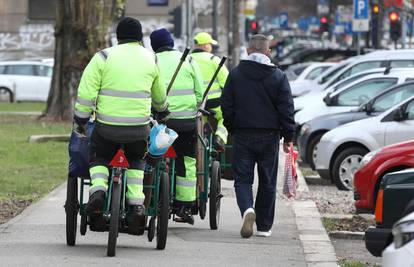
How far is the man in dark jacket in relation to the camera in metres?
11.0

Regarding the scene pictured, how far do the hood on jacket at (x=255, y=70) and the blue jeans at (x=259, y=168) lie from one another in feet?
1.68

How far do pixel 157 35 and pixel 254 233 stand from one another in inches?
77.5

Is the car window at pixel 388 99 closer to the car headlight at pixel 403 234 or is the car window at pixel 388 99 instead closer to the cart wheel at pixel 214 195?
the cart wheel at pixel 214 195

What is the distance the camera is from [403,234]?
20.4 feet

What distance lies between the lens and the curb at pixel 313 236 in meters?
9.98

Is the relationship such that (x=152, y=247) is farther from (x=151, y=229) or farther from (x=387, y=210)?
(x=387, y=210)

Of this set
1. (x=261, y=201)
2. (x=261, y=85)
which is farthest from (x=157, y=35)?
(x=261, y=201)

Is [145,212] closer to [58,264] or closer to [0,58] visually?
[58,264]

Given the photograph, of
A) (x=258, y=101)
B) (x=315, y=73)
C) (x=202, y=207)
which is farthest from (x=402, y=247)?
(x=315, y=73)

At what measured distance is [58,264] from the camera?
9.20m

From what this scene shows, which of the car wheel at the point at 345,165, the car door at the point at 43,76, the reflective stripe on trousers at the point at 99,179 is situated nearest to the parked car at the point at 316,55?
the car door at the point at 43,76

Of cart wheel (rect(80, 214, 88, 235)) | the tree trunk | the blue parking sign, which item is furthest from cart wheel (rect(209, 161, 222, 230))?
→ the blue parking sign

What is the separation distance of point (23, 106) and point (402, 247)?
33.1 meters

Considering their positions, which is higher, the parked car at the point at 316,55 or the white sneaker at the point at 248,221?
the white sneaker at the point at 248,221
